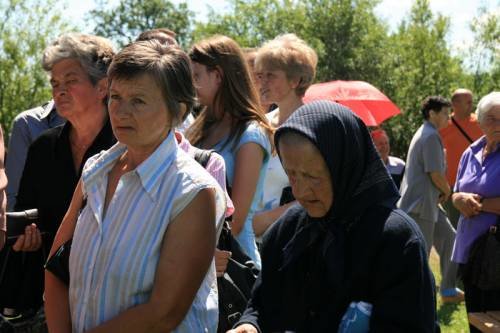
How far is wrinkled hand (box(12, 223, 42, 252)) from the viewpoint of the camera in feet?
11.6

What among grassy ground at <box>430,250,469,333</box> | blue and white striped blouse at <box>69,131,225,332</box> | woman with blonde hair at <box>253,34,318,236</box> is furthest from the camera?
grassy ground at <box>430,250,469,333</box>

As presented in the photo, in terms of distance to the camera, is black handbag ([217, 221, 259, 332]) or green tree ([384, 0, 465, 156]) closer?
black handbag ([217, 221, 259, 332])

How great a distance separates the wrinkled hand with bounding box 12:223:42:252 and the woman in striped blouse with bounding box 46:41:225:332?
709 mm

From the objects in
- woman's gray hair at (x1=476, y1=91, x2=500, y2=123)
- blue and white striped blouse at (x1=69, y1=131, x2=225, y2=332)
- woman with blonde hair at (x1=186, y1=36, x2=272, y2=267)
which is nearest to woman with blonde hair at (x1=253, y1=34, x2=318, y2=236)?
woman with blonde hair at (x1=186, y1=36, x2=272, y2=267)

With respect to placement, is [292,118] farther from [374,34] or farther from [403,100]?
[374,34]

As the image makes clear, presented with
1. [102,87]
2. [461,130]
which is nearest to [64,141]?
[102,87]

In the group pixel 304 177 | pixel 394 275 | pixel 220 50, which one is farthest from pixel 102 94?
pixel 394 275

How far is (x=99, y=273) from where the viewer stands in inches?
104

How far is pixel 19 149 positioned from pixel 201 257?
2.33 m

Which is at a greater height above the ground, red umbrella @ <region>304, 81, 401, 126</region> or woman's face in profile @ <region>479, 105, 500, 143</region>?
woman's face in profile @ <region>479, 105, 500, 143</region>

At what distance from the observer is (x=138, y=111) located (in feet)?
8.96

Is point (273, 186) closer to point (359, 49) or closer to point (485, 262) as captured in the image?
point (485, 262)

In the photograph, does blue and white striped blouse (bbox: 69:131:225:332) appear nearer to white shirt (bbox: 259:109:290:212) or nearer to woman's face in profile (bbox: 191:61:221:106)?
woman's face in profile (bbox: 191:61:221:106)

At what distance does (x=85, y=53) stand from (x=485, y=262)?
3.40 m
